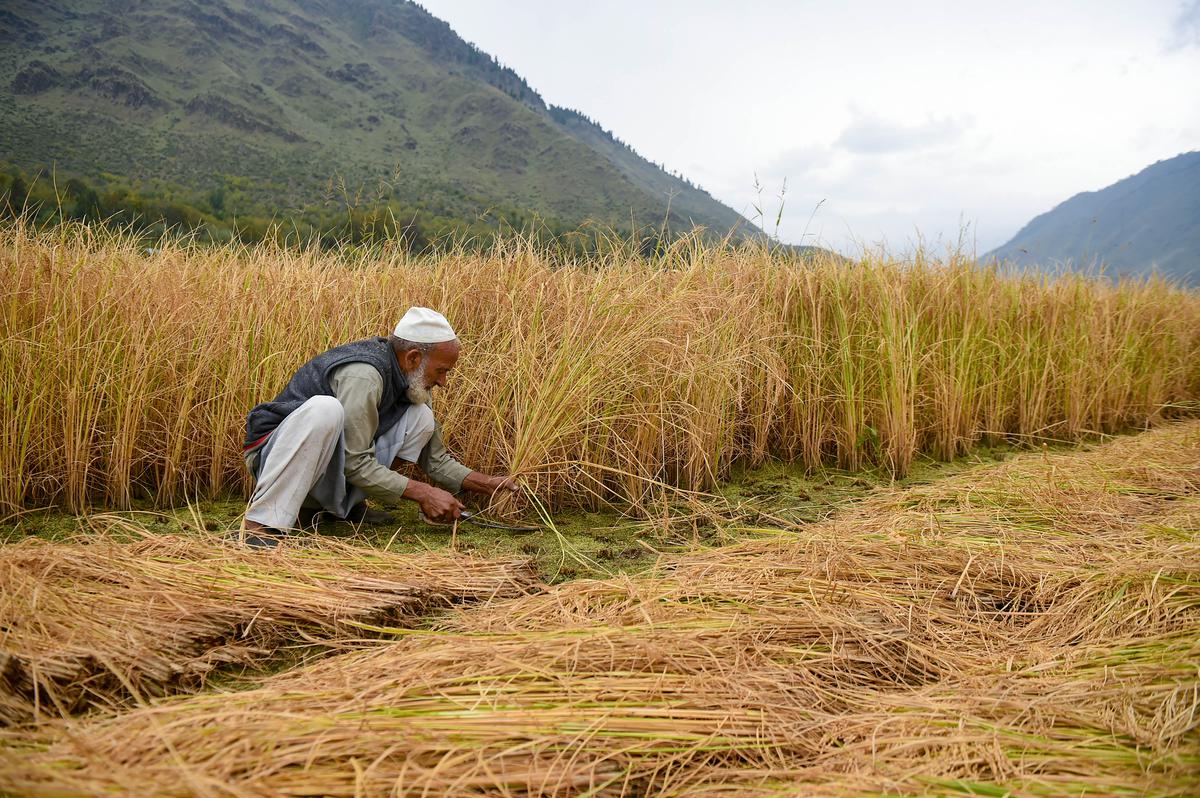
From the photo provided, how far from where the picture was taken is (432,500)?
2.68 metres

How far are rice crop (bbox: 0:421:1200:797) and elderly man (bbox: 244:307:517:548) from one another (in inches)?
35.8

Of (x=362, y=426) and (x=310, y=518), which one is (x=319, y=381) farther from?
(x=310, y=518)

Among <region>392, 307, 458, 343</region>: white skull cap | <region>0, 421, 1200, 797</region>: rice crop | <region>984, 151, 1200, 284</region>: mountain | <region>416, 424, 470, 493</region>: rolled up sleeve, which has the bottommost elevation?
<region>0, 421, 1200, 797</region>: rice crop

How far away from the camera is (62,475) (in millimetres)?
3008

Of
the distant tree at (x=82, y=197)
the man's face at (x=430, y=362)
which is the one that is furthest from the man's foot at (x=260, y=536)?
the distant tree at (x=82, y=197)

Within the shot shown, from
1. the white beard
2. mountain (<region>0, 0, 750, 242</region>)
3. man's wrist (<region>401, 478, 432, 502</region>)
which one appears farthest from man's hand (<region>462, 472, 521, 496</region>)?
mountain (<region>0, 0, 750, 242</region>)

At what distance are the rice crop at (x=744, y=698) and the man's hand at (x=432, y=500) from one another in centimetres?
71

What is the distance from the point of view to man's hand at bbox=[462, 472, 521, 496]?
2.87m

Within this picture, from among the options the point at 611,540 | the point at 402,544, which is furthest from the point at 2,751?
the point at 611,540

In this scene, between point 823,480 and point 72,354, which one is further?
point 823,480

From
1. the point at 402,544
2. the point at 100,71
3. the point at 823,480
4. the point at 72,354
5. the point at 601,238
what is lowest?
the point at 402,544

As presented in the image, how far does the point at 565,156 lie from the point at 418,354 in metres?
53.5

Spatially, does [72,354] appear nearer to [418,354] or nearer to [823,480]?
[418,354]

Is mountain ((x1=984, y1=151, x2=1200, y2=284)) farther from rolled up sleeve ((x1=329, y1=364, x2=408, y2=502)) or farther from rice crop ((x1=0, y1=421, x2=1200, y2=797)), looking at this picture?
rolled up sleeve ((x1=329, y1=364, x2=408, y2=502))
